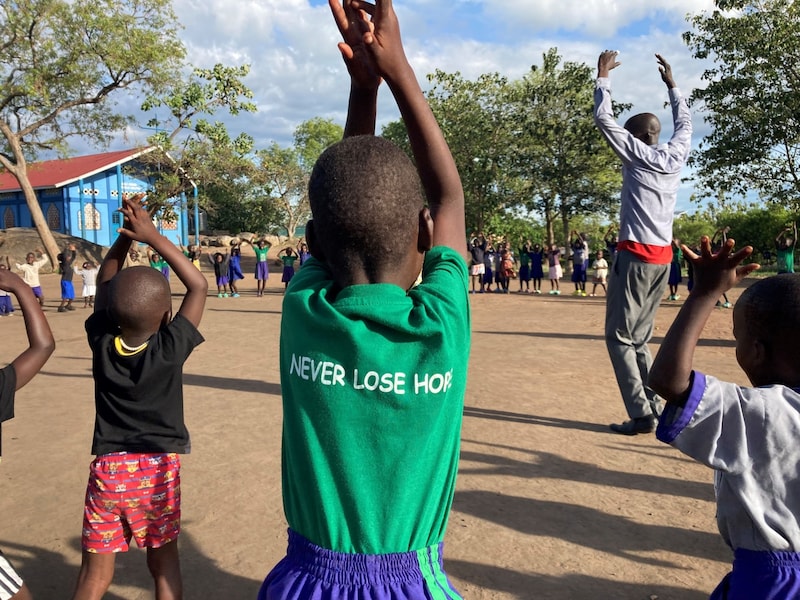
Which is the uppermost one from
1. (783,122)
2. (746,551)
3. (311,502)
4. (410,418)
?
(783,122)

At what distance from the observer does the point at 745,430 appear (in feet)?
5.49

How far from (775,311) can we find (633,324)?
3.20 m

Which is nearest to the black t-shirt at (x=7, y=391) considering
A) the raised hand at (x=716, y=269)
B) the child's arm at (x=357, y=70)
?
the child's arm at (x=357, y=70)

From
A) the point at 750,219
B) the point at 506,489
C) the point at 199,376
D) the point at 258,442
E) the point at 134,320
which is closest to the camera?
the point at 134,320

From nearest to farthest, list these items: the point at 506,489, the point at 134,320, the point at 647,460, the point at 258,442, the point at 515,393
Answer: the point at 134,320, the point at 506,489, the point at 647,460, the point at 258,442, the point at 515,393

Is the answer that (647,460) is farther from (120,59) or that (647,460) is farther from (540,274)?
(120,59)

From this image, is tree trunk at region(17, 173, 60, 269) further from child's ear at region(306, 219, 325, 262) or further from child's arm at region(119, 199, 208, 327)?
child's ear at region(306, 219, 325, 262)

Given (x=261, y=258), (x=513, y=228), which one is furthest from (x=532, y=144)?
(x=261, y=258)

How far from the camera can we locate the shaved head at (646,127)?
488cm

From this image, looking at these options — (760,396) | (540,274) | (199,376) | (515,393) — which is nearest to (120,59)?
(540,274)

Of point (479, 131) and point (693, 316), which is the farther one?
point (479, 131)

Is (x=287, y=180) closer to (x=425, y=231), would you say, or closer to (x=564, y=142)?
(x=564, y=142)

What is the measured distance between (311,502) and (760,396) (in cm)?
116

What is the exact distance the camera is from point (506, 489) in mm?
3924
